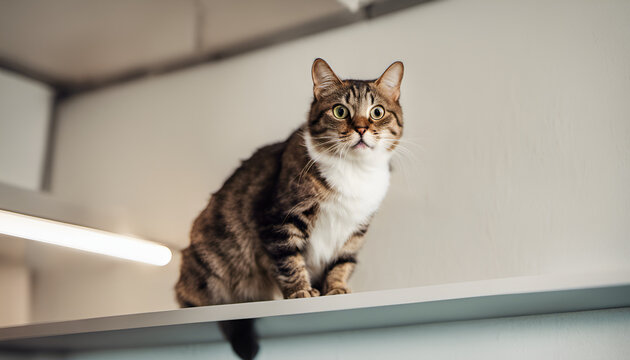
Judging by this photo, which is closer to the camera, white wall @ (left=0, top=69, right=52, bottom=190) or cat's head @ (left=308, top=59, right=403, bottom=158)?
cat's head @ (left=308, top=59, right=403, bottom=158)

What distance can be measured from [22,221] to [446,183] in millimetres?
965

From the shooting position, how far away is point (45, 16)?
180 centimetres

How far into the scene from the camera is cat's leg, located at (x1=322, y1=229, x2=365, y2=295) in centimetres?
121

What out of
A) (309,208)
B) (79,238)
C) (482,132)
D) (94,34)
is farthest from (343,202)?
(94,34)

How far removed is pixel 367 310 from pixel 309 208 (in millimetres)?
260

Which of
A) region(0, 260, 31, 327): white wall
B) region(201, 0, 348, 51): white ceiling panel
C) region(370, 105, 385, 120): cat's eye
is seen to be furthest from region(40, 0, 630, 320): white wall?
region(0, 260, 31, 327): white wall

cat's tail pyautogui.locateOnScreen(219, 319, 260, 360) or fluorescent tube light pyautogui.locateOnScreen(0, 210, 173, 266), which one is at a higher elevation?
fluorescent tube light pyautogui.locateOnScreen(0, 210, 173, 266)

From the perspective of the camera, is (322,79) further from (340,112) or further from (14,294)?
(14,294)

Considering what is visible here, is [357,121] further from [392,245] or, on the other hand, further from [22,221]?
[22,221]

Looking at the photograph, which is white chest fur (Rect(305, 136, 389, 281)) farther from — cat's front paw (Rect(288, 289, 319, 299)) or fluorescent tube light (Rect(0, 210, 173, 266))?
fluorescent tube light (Rect(0, 210, 173, 266))

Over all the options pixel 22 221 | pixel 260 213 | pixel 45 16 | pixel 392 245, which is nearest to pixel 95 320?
pixel 22 221

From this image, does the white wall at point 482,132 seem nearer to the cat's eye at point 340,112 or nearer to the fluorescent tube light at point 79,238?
the cat's eye at point 340,112

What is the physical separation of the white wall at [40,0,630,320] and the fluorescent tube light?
343 mm

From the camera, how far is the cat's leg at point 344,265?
3.96 ft
